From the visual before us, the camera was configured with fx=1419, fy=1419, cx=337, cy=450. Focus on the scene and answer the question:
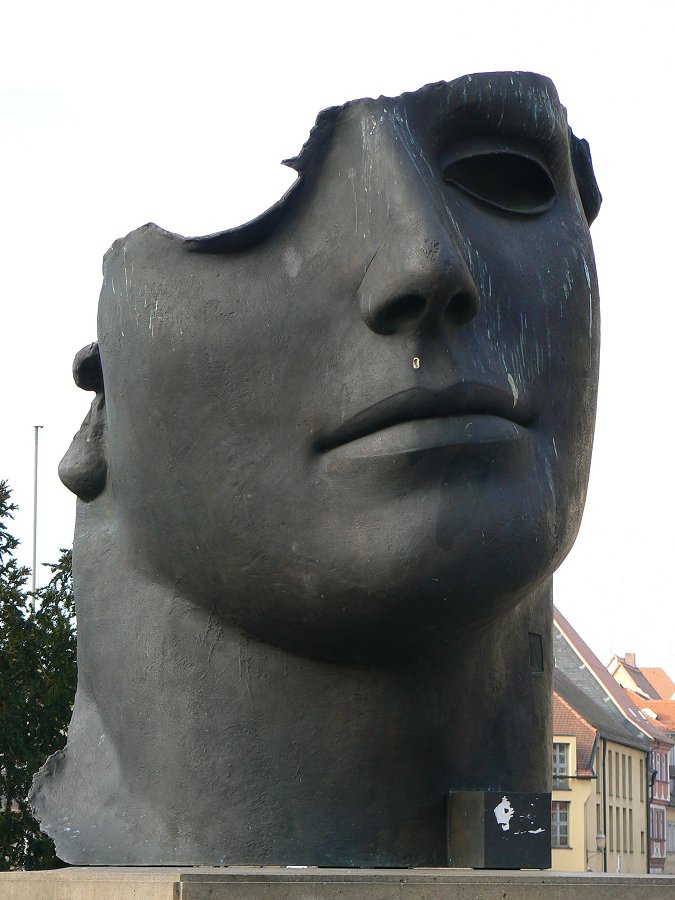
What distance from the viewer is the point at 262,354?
5262 mm

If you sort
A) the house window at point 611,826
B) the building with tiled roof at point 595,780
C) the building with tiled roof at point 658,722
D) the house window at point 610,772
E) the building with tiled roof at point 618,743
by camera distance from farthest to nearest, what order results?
the building with tiled roof at point 658,722
the building with tiled roof at point 618,743
the house window at point 611,826
the house window at point 610,772
the building with tiled roof at point 595,780

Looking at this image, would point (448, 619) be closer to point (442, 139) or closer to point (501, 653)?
point (501, 653)

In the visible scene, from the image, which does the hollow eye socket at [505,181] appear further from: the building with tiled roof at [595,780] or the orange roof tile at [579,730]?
the orange roof tile at [579,730]

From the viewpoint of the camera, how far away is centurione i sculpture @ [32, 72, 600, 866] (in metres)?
5.10

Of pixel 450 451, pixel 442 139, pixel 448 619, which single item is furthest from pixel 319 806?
pixel 442 139

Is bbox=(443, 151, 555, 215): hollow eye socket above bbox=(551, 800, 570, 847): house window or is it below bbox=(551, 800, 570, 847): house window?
above

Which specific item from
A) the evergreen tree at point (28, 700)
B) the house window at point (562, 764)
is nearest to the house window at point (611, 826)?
the house window at point (562, 764)

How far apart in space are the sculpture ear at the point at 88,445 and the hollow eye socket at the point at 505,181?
1.84m

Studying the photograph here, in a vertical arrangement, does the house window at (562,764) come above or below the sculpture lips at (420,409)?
below

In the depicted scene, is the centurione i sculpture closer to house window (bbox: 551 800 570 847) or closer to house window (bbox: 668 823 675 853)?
house window (bbox: 551 800 570 847)

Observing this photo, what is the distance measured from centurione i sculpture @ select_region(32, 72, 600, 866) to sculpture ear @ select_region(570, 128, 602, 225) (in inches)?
12.3

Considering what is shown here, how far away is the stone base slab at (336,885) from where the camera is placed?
4.46 m

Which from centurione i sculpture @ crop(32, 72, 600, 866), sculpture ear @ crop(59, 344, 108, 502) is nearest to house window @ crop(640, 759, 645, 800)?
centurione i sculpture @ crop(32, 72, 600, 866)

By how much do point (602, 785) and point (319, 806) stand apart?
49.1 meters
